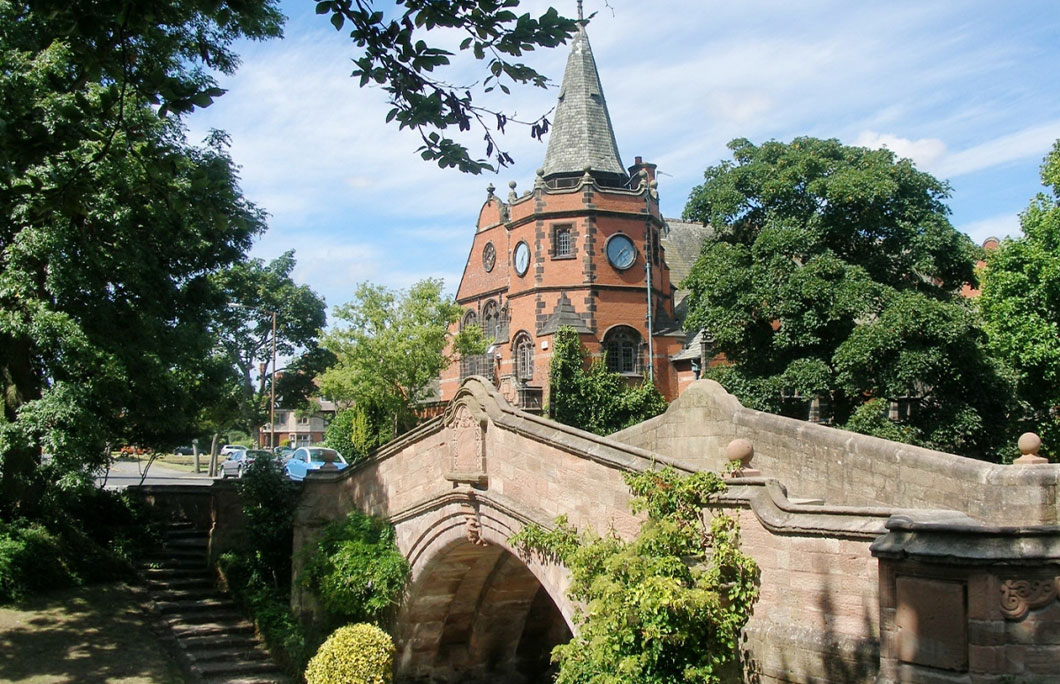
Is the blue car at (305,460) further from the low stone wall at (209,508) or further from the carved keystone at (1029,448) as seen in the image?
the carved keystone at (1029,448)

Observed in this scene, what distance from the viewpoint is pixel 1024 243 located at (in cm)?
2245

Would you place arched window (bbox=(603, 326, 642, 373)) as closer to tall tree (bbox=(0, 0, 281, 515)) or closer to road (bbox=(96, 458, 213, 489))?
road (bbox=(96, 458, 213, 489))

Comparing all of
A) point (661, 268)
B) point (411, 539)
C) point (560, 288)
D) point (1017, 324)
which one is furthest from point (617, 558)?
point (661, 268)

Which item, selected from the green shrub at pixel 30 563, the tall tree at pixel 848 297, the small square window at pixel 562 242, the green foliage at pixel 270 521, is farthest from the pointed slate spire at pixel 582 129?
the green shrub at pixel 30 563

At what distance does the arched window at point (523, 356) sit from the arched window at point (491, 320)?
265 cm

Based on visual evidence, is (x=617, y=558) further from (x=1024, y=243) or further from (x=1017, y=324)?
(x=1024, y=243)

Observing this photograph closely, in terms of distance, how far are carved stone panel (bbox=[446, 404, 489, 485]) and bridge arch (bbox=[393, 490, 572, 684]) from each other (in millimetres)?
265

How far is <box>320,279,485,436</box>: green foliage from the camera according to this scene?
1225 inches

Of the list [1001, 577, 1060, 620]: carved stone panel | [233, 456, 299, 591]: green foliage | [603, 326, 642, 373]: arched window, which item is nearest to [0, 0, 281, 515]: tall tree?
[233, 456, 299, 591]: green foliage

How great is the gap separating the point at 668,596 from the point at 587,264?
27.2 meters

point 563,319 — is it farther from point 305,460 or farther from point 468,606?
point 468,606

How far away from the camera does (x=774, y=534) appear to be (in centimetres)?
747

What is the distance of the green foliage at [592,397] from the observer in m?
32.0

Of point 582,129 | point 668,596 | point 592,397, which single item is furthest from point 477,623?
point 582,129
